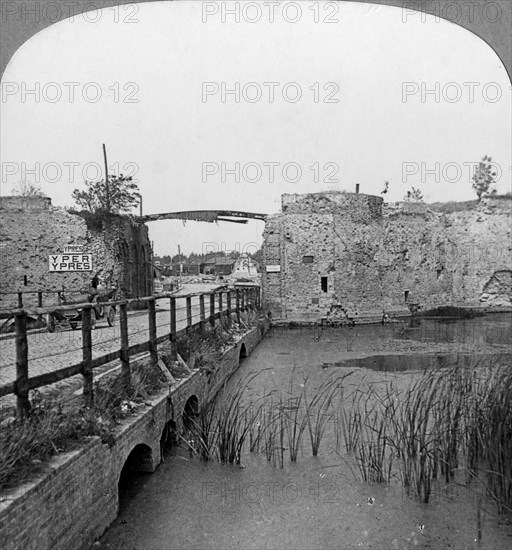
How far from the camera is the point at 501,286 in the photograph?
99.8 ft

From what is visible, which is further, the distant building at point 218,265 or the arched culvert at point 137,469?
the distant building at point 218,265

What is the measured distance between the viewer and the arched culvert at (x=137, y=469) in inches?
236

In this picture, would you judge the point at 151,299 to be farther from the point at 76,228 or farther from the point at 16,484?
the point at 76,228

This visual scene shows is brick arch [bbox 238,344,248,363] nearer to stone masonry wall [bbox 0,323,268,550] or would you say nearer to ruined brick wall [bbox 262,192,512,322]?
stone masonry wall [bbox 0,323,268,550]

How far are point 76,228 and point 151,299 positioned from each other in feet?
40.8

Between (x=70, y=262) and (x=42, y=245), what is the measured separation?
100 centimetres

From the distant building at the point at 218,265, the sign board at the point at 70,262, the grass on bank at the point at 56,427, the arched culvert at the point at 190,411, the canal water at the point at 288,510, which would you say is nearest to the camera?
the grass on bank at the point at 56,427

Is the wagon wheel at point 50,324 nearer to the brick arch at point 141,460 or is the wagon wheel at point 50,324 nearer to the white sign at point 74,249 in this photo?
the white sign at point 74,249

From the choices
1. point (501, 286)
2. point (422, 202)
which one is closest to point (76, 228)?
point (422, 202)

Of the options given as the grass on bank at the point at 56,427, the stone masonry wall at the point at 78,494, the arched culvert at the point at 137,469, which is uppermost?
the grass on bank at the point at 56,427

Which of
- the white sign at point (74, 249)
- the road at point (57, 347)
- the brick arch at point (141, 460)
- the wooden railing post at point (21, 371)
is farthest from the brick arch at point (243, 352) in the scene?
the wooden railing post at point (21, 371)

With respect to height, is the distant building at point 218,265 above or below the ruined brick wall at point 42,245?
below

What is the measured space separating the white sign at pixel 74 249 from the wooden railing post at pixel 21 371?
48.9 ft

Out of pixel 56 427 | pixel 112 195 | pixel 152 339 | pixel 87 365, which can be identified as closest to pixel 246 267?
pixel 112 195
